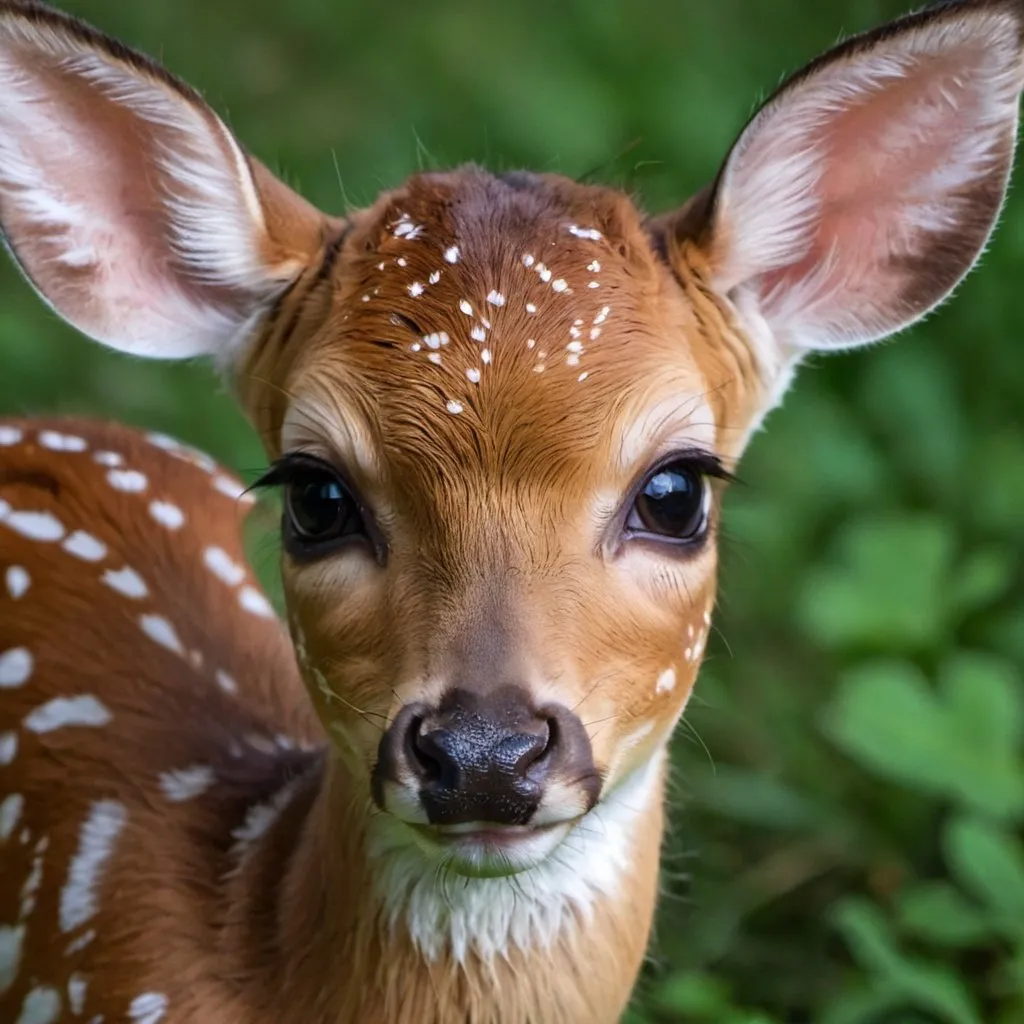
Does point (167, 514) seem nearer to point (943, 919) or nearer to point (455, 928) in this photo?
point (455, 928)

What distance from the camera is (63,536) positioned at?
323 cm

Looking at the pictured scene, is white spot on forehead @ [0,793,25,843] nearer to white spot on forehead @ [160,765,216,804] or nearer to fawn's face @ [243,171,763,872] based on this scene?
white spot on forehead @ [160,765,216,804]

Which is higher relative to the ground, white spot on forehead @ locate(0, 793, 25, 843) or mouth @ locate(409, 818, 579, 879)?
mouth @ locate(409, 818, 579, 879)

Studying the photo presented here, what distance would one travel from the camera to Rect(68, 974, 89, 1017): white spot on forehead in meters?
2.65

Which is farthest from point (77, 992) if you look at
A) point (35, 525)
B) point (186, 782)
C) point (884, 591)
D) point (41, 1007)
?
point (884, 591)

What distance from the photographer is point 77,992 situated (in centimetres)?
266

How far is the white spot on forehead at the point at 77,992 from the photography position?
2646mm

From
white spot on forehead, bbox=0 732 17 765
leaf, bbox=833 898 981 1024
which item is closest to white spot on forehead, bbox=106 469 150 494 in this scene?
white spot on forehead, bbox=0 732 17 765

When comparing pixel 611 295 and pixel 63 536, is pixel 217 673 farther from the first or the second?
pixel 611 295

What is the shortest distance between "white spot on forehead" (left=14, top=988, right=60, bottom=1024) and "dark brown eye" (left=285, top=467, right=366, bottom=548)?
0.94 metres

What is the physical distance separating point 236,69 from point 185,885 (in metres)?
4.89

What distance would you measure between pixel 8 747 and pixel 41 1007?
1.55 ft

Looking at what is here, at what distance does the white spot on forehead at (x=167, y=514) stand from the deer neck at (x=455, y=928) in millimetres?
1021

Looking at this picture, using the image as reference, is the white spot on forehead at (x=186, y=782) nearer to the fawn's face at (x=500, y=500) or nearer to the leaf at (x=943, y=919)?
the fawn's face at (x=500, y=500)
